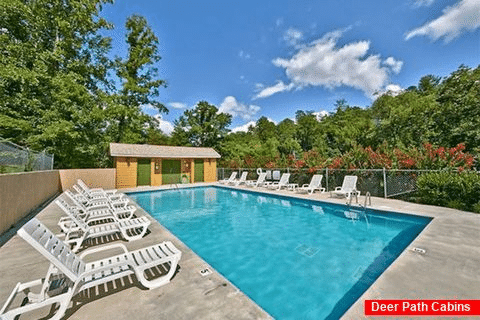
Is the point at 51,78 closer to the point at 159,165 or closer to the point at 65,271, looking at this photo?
the point at 159,165

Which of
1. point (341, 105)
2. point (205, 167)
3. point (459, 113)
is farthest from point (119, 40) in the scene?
point (341, 105)

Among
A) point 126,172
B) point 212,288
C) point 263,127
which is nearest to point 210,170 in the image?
point 126,172

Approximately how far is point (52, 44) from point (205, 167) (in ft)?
51.6

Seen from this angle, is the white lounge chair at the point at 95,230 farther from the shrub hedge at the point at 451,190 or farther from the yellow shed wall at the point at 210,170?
the yellow shed wall at the point at 210,170

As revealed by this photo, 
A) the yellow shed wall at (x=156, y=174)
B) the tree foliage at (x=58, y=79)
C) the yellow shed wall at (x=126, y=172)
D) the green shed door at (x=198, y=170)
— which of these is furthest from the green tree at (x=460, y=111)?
the tree foliage at (x=58, y=79)

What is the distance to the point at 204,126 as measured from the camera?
31469 millimetres

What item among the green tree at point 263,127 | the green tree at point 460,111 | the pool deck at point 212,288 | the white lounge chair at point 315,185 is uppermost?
the green tree at point 263,127

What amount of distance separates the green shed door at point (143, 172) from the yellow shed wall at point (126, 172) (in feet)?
1.37

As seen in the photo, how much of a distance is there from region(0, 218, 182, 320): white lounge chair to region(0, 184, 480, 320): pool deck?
192 millimetres

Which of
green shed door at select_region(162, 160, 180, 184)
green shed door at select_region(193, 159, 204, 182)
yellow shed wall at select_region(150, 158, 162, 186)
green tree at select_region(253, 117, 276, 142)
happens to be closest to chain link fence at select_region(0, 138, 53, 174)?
yellow shed wall at select_region(150, 158, 162, 186)

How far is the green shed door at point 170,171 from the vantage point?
63.4 feet

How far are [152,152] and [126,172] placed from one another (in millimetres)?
2665

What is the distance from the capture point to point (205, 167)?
2148cm

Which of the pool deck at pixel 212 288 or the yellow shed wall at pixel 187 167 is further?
the yellow shed wall at pixel 187 167
